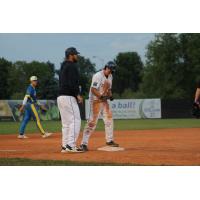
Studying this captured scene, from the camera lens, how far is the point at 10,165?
7574 millimetres

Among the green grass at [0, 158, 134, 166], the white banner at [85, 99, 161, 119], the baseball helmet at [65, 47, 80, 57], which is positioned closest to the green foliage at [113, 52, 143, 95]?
the white banner at [85, 99, 161, 119]

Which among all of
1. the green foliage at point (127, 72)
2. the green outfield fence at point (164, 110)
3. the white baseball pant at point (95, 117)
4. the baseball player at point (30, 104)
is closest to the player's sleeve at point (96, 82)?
the white baseball pant at point (95, 117)

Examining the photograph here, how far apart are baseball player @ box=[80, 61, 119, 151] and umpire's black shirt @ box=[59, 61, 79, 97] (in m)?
0.72

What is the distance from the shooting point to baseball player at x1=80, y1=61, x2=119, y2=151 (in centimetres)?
1001

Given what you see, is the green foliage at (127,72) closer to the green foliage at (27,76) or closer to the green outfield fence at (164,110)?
the green outfield fence at (164,110)

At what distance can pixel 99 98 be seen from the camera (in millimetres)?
10008

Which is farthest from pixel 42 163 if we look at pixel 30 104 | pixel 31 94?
pixel 30 104

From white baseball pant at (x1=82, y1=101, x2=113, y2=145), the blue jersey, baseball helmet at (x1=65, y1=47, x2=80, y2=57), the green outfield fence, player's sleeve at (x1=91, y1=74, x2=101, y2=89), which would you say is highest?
baseball helmet at (x1=65, y1=47, x2=80, y2=57)

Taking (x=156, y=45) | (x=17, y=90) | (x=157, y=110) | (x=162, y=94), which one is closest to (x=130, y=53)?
(x=156, y=45)

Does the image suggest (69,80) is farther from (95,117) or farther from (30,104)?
(30,104)

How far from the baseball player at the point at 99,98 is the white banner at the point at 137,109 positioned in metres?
25.3

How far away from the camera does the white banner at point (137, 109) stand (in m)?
35.9

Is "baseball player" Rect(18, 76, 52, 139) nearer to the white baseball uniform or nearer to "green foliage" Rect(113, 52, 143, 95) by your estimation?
the white baseball uniform

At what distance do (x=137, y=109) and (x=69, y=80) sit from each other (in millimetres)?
27364
